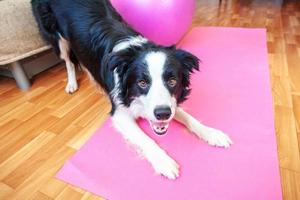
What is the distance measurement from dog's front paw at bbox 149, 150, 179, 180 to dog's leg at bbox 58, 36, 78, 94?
107cm

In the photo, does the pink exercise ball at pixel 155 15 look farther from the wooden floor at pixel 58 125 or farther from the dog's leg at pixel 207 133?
the dog's leg at pixel 207 133

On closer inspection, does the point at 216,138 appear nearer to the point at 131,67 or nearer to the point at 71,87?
the point at 131,67

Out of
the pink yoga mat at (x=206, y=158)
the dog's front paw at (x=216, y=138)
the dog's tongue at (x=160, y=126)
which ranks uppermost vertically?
the dog's tongue at (x=160, y=126)

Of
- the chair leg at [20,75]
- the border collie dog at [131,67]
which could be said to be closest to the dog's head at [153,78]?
the border collie dog at [131,67]

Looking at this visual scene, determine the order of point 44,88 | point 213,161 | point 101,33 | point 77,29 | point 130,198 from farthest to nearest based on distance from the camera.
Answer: point 44,88 → point 77,29 → point 101,33 → point 213,161 → point 130,198

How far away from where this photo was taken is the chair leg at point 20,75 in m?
1.96

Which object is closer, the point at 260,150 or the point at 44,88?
the point at 260,150

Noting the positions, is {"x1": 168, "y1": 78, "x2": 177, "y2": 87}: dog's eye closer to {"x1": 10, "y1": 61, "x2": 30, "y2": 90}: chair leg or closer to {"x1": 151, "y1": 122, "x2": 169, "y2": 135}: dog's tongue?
{"x1": 151, "y1": 122, "x2": 169, "y2": 135}: dog's tongue

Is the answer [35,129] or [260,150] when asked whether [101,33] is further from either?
[260,150]

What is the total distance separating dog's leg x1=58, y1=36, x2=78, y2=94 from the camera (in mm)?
1989

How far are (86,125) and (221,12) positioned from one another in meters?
3.13

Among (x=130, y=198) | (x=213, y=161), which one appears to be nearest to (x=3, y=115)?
(x=130, y=198)

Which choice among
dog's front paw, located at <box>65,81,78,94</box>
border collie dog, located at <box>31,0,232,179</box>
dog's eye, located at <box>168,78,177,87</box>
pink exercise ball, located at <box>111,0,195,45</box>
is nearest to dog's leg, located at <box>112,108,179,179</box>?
border collie dog, located at <box>31,0,232,179</box>

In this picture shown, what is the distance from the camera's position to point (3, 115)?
1.77 metres
